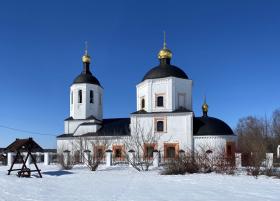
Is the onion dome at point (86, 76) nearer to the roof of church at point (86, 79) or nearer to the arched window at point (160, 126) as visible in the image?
the roof of church at point (86, 79)

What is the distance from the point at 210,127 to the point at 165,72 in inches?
216

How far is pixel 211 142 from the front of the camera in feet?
80.0

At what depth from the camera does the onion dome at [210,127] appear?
24516 mm

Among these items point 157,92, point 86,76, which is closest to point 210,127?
point 157,92

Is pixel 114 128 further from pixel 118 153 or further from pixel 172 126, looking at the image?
pixel 172 126

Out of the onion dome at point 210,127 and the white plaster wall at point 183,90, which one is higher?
the white plaster wall at point 183,90

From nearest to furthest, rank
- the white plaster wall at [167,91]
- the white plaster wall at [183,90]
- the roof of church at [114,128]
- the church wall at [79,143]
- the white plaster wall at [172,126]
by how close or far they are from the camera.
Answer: the white plaster wall at [172,126]
the white plaster wall at [167,91]
the white plaster wall at [183,90]
the church wall at [79,143]
the roof of church at [114,128]

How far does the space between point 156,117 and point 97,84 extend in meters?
7.85

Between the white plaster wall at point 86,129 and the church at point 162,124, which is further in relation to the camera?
the white plaster wall at point 86,129

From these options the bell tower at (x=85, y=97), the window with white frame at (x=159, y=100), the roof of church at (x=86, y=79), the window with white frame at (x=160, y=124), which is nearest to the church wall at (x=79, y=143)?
the bell tower at (x=85, y=97)

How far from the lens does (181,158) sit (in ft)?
54.6

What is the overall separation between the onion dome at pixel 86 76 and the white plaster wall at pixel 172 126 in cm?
656

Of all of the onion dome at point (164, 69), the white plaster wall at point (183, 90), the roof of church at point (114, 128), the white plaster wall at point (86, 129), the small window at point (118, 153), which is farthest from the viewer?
the white plaster wall at point (86, 129)

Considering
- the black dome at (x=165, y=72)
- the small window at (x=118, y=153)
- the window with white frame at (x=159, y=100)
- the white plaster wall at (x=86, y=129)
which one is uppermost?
the black dome at (x=165, y=72)
